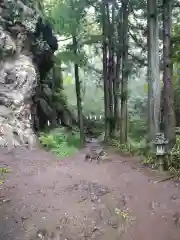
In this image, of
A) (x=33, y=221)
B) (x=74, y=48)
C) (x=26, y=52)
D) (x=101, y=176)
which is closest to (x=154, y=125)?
(x=101, y=176)

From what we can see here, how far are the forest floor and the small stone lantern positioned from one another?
0.43 m

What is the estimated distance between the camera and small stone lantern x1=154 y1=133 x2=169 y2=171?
25.4 feet

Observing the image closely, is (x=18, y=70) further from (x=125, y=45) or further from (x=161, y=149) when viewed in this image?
(x=161, y=149)

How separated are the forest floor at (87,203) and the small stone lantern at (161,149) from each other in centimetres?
43

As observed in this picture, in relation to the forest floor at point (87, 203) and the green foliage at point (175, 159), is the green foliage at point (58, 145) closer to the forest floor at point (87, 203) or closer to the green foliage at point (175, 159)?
the forest floor at point (87, 203)

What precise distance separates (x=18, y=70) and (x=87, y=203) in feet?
27.6

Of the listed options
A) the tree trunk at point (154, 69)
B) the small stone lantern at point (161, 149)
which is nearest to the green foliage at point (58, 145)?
the tree trunk at point (154, 69)

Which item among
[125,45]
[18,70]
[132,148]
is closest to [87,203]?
[132,148]

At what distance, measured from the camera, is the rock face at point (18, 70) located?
11.1m

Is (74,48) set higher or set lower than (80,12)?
lower

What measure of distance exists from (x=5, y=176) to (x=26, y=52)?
8.44m

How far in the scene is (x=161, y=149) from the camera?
7.84 meters

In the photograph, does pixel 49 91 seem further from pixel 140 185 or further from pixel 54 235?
pixel 54 235

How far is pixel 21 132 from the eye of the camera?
11250 mm
